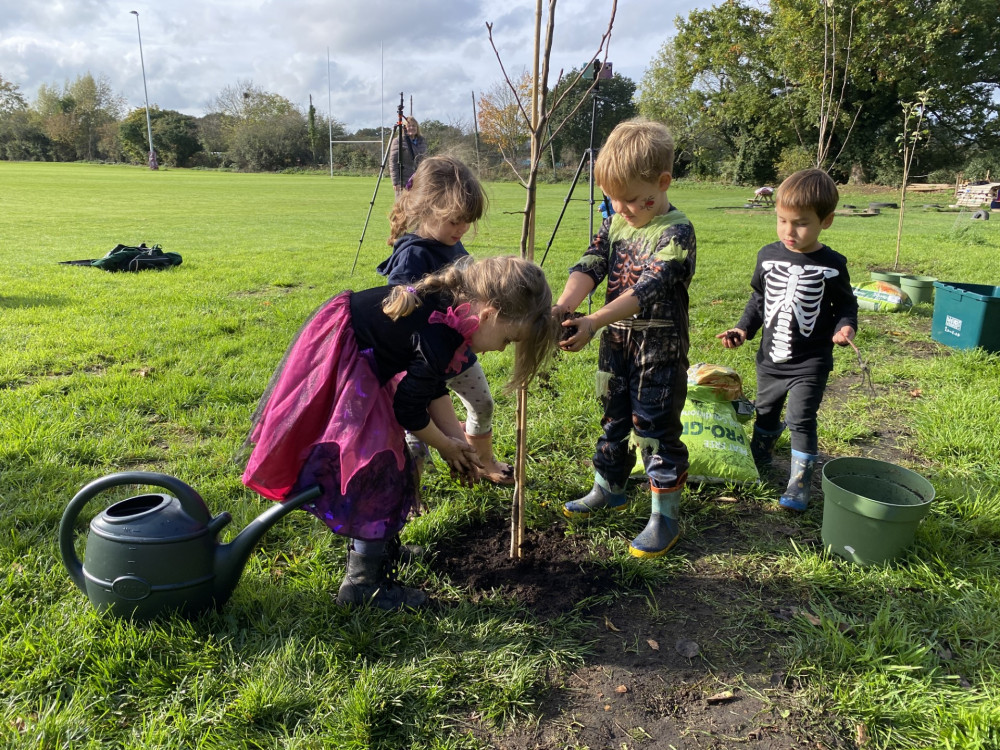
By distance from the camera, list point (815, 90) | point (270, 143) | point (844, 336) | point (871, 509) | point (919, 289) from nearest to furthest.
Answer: point (871, 509), point (844, 336), point (919, 289), point (815, 90), point (270, 143)

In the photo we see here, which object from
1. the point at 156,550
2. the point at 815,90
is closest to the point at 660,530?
the point at 156,550

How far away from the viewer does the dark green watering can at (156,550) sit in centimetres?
203

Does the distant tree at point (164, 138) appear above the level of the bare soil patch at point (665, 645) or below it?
above

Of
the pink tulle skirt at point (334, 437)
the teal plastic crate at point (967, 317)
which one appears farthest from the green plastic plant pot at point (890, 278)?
the pink tulle skirt at point (334, 437)

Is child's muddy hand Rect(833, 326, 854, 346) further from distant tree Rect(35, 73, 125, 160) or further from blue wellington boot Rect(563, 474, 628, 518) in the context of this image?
distant tree Rect(35, 73, 125, 160)

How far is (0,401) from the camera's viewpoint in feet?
13.3

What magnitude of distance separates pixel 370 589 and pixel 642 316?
60.6 inches

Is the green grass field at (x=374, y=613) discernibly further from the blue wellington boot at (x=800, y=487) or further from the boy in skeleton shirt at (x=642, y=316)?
the boy in skeleton shirt at (x=642, y=316)

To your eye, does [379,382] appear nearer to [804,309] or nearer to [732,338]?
[732,338]

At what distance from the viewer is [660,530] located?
278 cm

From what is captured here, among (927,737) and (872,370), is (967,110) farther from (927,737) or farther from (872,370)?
(927,737)

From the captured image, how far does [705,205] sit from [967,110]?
18805mm

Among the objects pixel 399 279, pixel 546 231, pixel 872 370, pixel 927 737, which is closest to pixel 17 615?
pixel 399 279

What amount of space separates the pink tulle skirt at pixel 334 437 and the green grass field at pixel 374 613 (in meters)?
0.41
